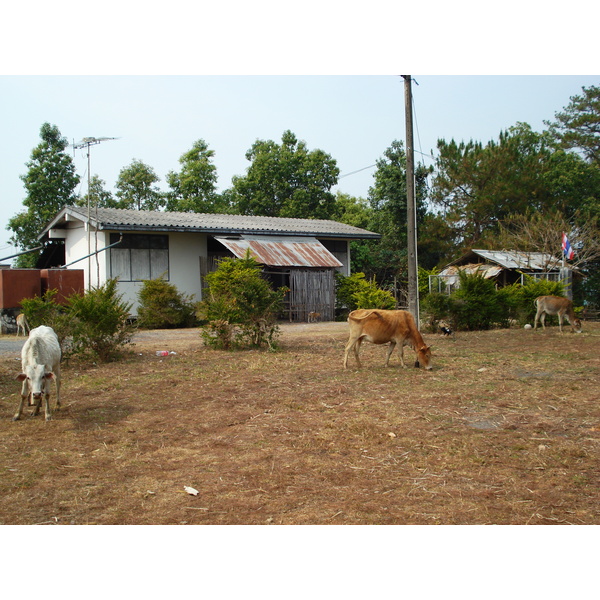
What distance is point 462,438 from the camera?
6359 millimetres

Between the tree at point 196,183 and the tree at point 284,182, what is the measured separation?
2.06 m

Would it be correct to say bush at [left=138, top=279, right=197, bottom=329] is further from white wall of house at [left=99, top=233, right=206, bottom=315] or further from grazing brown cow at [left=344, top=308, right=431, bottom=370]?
grazing brown cow at [left=344, top=308, right=431, bottom=370]

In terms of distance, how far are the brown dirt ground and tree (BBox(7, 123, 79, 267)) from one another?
21.6 metres

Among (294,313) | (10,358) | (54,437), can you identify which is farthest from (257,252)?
(54,437)

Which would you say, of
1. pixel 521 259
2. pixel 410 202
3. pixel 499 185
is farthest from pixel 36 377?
pixel 499 185

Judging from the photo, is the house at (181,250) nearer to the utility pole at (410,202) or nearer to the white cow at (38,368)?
the utility pole at (410,202)

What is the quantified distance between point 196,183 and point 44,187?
1018 cm

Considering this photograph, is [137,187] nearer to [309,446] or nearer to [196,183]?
[196,183]

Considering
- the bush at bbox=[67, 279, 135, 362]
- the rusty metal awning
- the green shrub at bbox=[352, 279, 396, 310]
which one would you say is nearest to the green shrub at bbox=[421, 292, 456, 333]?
the green shrub at bbox=[352, 279, 396, 310]

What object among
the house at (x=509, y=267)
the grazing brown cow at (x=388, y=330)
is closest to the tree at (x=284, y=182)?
the house at (x=509, y=267)

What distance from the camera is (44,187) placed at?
3084 centimetres

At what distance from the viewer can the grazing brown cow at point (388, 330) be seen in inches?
428

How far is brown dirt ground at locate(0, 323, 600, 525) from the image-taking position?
4598 mm

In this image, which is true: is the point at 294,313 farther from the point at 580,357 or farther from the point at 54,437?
the point at 54,437
